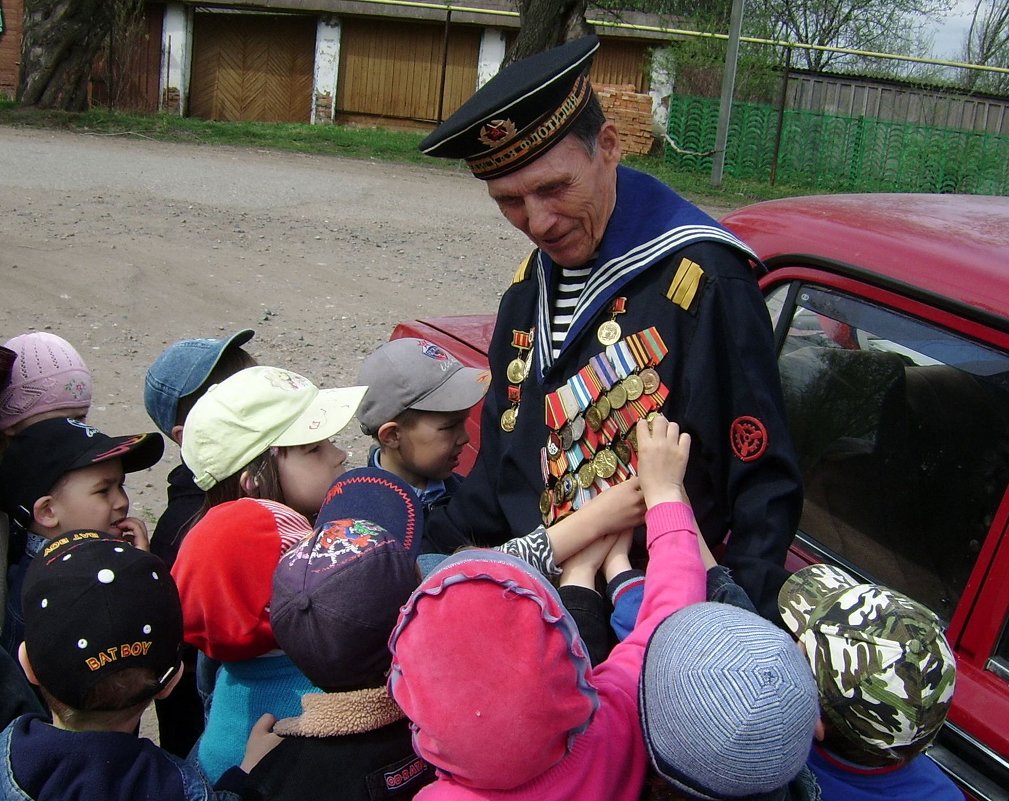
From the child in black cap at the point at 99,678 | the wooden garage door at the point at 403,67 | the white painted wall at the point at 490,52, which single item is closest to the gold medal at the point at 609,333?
the child in black cap at the point at 99,678

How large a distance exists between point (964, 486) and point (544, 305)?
0.93m

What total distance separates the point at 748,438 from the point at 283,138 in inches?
589

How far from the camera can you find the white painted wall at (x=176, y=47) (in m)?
22.0

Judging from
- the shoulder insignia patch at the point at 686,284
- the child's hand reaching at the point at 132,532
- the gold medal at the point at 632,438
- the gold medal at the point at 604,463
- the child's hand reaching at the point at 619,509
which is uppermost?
the shoulder insignia patch at the point at 686,284

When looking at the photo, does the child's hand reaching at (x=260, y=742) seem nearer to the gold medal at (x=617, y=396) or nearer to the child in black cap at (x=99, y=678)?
the child in black cap at (x=99, y=678)

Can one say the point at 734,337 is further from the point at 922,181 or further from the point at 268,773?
the point at 922,181

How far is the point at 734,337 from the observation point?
1848 millimetres

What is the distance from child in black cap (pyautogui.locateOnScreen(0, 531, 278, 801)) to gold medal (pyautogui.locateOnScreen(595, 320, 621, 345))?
3.06 feet

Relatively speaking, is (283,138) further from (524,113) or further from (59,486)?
(524,113)

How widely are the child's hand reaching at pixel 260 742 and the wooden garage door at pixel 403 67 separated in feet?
70.3

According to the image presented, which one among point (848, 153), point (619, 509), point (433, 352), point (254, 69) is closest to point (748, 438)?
point (619, 509)

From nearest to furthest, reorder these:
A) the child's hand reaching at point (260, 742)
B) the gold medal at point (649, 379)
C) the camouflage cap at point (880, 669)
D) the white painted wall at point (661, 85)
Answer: the camouflage cap at point (880, 669) < the child's hand reaching at point (260, 742) < the gold medal at point (649, 379) < the white painted wall at point (661, 85)

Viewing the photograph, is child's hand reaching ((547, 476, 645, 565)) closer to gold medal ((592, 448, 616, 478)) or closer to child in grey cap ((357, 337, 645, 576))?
gold medal ((592, 448, 616, 478))

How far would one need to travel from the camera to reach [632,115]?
18562 mm
